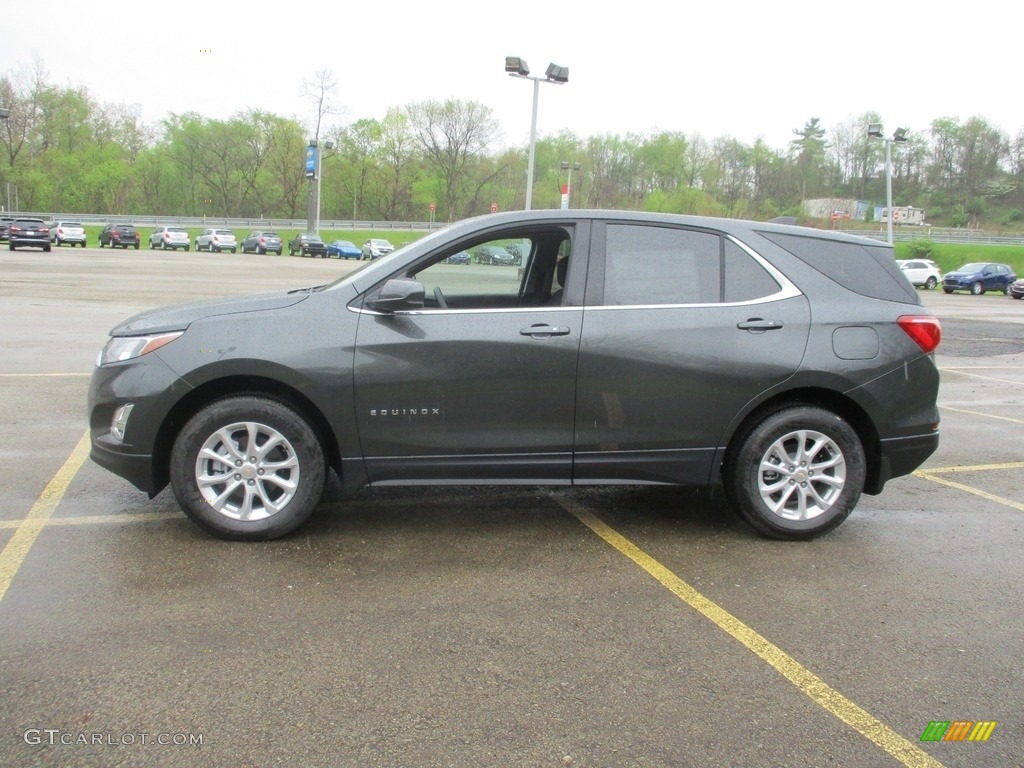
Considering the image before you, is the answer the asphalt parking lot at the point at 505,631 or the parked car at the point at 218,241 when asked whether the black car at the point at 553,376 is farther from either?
the parked car at the point at 218,241

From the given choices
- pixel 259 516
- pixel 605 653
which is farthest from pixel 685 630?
pixel 259 516

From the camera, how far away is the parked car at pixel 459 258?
4.56 metres

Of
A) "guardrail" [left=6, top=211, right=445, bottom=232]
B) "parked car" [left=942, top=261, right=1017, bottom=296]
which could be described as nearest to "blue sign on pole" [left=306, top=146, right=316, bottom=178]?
"guardrail" [left=6, top=211, right=445, bottom=232]

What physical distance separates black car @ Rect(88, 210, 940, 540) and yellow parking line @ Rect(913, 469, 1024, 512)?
125 centimetres

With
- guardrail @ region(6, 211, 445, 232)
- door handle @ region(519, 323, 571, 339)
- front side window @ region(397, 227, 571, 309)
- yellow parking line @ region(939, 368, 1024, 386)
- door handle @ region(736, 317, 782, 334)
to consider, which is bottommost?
yellow parking line @ region(939, 368, 1024, 386)

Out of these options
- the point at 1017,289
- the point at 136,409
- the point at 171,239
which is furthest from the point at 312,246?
the point at 136,409

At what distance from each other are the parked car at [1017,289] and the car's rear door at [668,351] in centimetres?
3802

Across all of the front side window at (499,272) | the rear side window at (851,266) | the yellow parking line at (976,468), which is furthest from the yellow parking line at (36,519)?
the yellow parking line at (976,468)

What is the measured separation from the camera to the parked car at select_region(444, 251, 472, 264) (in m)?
4.56

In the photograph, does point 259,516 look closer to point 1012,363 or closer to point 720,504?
point 720,504

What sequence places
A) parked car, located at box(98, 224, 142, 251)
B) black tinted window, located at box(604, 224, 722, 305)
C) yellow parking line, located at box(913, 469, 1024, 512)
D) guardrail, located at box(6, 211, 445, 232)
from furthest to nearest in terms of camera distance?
1. guardrail, located at box(6, 211, 445, 232)
2. parked car, located at box(98, 224, 142, 251)
3. yellow parking line, located at box(913, 469, 1024, 512)
4. black tinted window, located at box(604, 224, 722, 305)

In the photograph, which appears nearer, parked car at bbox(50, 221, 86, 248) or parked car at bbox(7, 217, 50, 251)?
parked car at bbox(7, 217, 50, 251)

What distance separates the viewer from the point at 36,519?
463 centimetres
